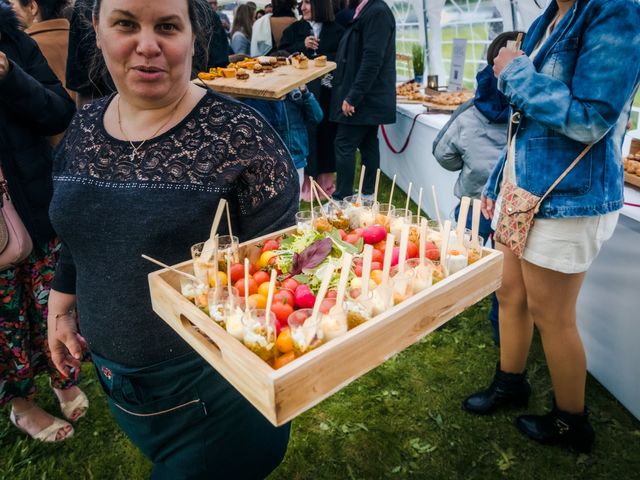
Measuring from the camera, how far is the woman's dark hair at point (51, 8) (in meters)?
2.70

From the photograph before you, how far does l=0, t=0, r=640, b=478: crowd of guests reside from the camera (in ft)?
4.08

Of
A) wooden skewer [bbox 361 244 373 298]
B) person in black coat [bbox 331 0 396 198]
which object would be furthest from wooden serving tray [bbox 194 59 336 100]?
wooden skewer [bbox 361 244 373 298]

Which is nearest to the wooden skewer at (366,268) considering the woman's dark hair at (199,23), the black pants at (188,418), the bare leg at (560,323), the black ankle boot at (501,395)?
the black pants at (188,418)

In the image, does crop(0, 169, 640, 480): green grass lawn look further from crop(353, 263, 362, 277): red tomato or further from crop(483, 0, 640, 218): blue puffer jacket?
crop(353, 263, 362, 277): red tomato

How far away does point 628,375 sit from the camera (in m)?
2.37

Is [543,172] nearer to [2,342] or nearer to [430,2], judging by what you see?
[2,342]

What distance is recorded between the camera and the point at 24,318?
7.22ft

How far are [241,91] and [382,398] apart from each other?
7.31ft

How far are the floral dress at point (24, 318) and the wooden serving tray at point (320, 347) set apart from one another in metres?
1.26

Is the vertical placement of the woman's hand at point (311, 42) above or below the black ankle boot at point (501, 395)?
above

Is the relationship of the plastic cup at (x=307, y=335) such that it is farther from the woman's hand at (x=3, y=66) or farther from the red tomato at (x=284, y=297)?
the woman's hand at (x=3, y=66)

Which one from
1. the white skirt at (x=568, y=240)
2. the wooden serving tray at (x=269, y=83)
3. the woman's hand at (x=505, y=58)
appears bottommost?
the white skirt at (x=568, y=240)

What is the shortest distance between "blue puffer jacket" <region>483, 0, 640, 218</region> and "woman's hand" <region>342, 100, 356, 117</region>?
278 centimetres

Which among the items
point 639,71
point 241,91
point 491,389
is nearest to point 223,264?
point 639,71
